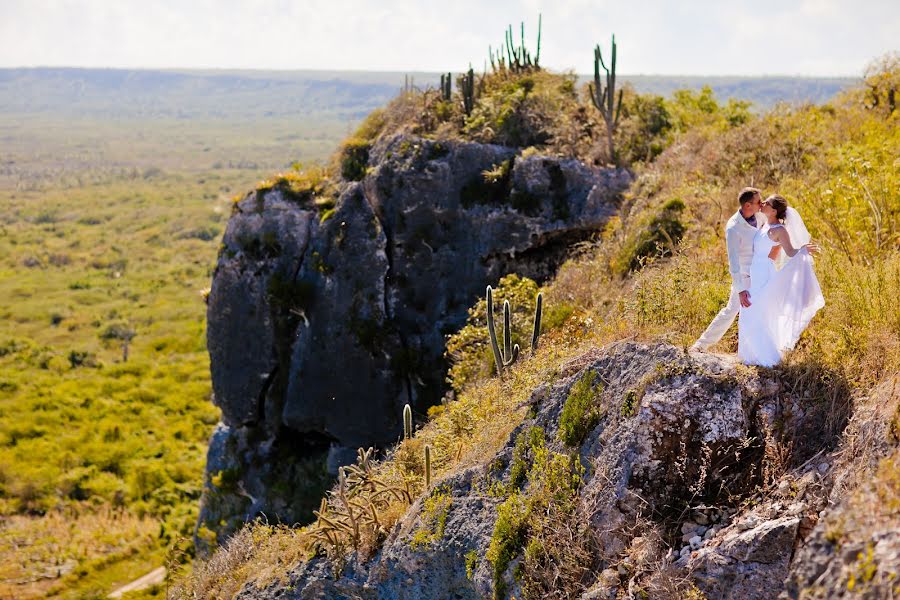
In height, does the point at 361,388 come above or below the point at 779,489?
below

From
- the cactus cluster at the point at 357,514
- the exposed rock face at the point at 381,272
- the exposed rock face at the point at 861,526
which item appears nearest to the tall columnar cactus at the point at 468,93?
the exposed rock face at the point at 381,272

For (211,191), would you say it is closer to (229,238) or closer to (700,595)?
(229,238)

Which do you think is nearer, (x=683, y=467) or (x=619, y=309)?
(x=683, y=467)

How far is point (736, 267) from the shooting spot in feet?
21.8

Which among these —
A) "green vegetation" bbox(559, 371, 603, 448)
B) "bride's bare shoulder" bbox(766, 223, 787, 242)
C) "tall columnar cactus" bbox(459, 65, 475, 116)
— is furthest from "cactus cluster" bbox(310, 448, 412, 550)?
"tall columnar cactus" bbox(459, 65, 475, 116)

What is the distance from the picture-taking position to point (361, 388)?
1537 cm

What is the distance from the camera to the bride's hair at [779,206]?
21.2 feet

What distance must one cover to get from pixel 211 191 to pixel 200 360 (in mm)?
91992

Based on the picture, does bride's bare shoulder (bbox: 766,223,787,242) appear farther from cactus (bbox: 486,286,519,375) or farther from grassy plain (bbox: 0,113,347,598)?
grassy plain (bbox: 0,113,347,598)

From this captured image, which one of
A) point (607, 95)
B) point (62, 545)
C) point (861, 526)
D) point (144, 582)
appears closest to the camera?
point (861, 526)

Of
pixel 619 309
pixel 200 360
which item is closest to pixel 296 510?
pixel 619 309

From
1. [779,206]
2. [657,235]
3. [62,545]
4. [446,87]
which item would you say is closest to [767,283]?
[779,206]

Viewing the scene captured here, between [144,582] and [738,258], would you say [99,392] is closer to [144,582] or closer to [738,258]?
→ [144,582]

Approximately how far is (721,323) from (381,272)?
9719 mm
